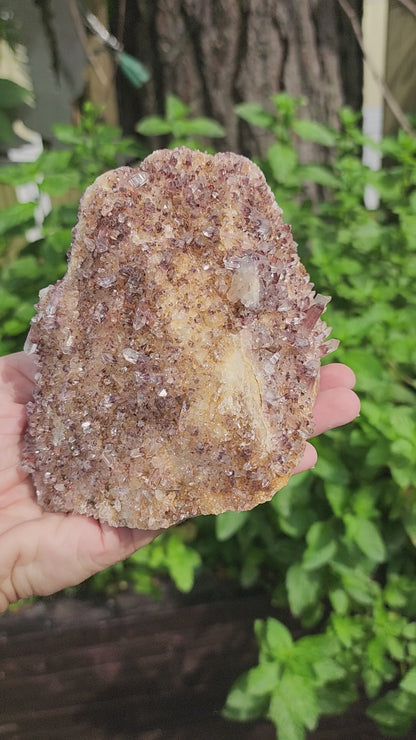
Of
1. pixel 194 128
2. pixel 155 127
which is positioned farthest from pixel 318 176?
pixel 155 127

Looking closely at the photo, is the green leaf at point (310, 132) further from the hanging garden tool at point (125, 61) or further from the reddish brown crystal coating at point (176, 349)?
the hanging garden tool at point (125, 61)

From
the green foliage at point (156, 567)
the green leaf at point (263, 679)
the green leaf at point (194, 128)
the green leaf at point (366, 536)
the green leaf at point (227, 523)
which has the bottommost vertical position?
the green foliage at point (156, 567)

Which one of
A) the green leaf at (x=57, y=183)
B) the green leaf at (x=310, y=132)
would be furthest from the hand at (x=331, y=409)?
the green leaf at (x=57, y=183)

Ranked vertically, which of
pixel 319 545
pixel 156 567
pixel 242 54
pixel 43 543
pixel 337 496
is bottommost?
pixel 156 567

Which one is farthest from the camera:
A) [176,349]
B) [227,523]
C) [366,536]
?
[227,523]

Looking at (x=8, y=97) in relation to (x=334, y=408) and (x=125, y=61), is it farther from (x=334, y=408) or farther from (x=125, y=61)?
(x=334, y=408)

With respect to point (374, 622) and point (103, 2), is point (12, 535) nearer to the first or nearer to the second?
point (374, 622)

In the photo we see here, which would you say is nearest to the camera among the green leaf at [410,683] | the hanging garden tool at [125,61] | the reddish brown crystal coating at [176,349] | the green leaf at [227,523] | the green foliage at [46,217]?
the reddish brown crystal coating at [176,349]

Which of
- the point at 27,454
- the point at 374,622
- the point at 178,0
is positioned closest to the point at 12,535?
the point at 27,454
